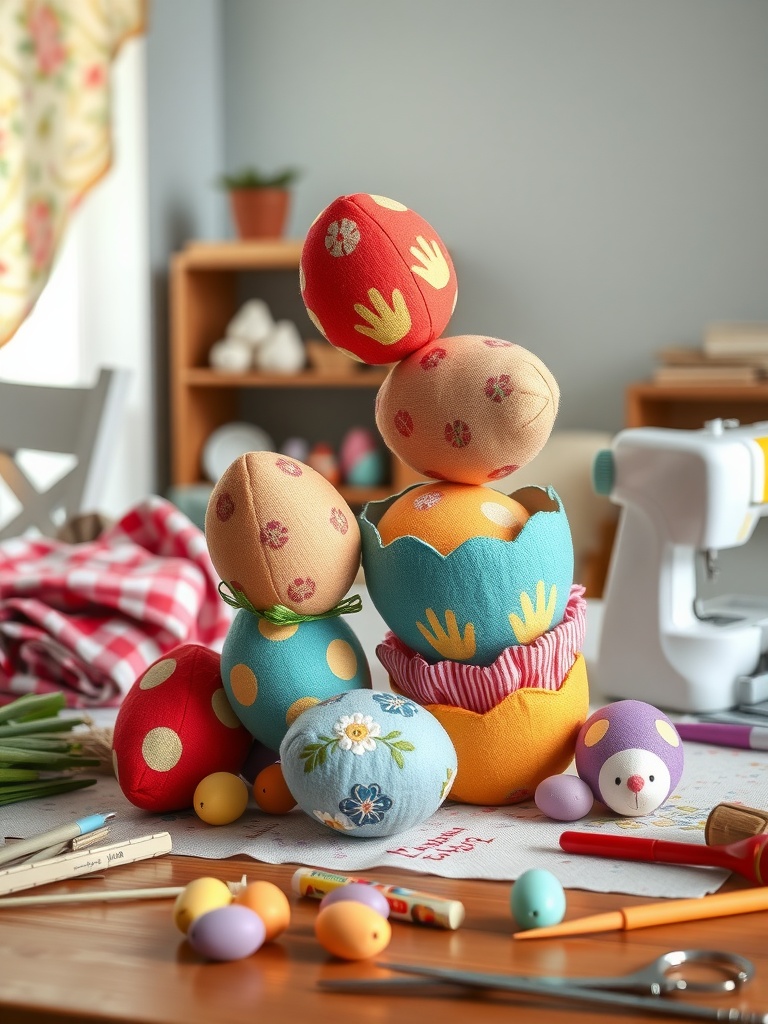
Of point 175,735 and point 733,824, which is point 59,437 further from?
point 733,824

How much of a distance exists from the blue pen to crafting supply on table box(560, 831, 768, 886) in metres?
0.26

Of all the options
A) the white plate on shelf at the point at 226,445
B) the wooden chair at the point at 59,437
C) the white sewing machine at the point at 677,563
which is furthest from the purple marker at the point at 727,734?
the white plate on shelf at the point at 226,445

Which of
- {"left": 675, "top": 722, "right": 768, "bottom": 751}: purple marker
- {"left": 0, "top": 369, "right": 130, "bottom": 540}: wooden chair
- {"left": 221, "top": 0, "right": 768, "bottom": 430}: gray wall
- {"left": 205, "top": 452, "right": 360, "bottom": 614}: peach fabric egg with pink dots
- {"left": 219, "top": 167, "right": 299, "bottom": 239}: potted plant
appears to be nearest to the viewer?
{"left": 205, "top": 452, "right": 360, "bottom": 614}: peach fabric egg with pink dots

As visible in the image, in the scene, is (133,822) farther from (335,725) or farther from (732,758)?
(732,758)

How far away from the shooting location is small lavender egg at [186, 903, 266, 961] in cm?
49

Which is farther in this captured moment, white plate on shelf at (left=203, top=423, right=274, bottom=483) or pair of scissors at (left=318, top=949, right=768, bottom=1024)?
white plate on shelf at (left=203, top=423, right=274, bottom=483)

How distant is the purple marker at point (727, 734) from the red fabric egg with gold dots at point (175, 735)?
36cm

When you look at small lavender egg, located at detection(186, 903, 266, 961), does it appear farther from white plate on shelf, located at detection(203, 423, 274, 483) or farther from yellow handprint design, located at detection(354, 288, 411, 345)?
white plate on shelf, located at detection(203, 423, 274, 483)

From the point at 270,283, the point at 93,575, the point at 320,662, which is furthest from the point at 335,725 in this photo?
the point at 270,283

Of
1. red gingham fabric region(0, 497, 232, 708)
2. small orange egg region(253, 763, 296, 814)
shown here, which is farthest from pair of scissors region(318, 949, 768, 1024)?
red gingham fabric region(0, 497, 232, 708)

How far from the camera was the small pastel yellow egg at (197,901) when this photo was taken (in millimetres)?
506

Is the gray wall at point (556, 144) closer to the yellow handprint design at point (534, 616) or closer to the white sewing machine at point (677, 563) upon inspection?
the white sewing machine at point (677, 563)

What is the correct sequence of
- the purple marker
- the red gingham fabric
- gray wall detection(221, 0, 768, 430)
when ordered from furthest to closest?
gray wall detection(221, 0, 768, 430)
the red gingham fabric
the purple marker

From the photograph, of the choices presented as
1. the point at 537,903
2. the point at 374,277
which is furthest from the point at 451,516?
the point at 537,903
